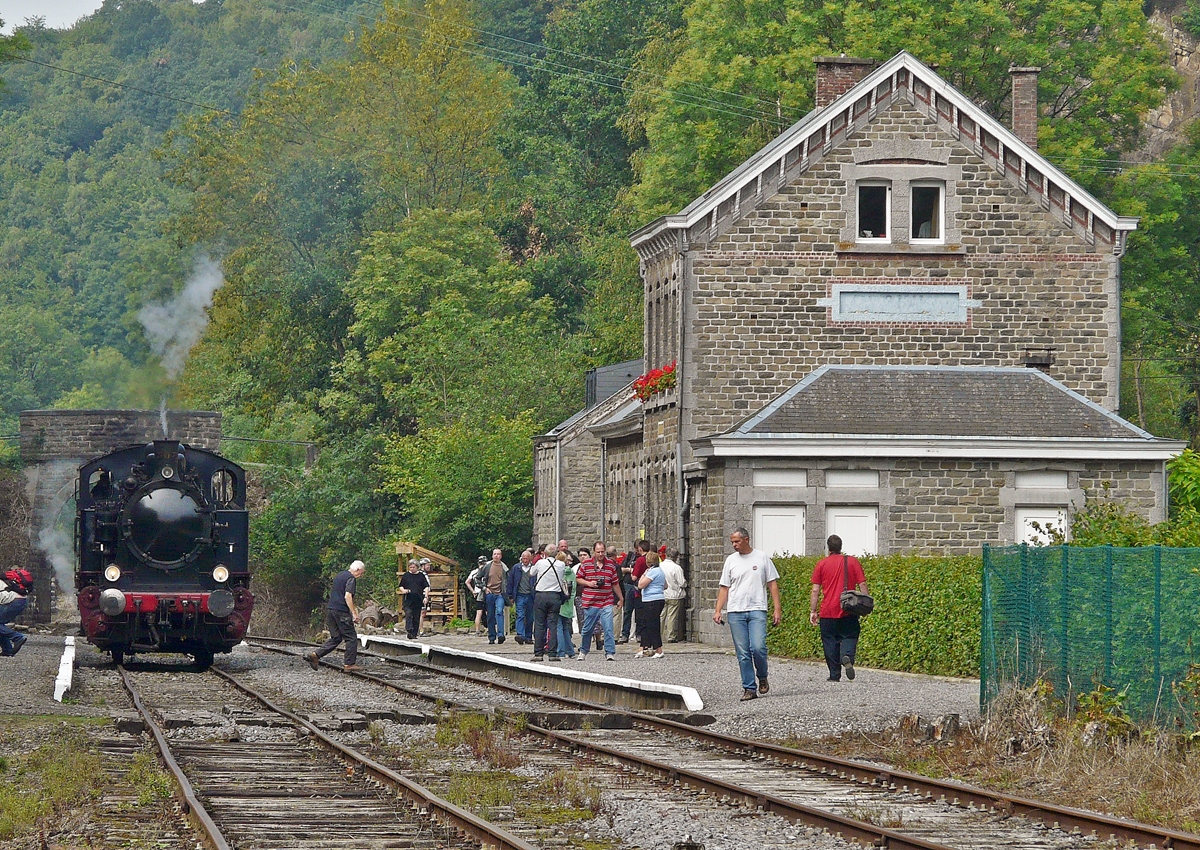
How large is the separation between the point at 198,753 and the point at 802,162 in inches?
830

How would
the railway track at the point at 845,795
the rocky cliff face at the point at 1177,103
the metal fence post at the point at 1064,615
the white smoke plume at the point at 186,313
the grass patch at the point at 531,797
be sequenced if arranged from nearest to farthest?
1. the railway track at the point at 845,795
2. the grass patch at the point at 531,797
3. the metal fence post at the point at 1064,615
4. the rocky cliff face at the point at 1177,103
5. the white smoke plume at the point at 186,313

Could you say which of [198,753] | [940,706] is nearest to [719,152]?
[940,706]

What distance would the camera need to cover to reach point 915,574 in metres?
24.9

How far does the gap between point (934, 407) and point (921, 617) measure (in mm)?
8141

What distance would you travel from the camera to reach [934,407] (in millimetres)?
32188

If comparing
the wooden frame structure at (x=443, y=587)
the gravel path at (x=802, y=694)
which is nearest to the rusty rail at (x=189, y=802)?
the gravel path at (x=802, y=694)

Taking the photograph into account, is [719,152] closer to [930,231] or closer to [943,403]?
[930,231]

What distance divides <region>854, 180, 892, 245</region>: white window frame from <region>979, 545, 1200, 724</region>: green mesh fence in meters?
17.2

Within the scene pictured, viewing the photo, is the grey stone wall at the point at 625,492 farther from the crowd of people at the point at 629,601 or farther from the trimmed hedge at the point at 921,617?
the trimmed hedge at the point at 921,617

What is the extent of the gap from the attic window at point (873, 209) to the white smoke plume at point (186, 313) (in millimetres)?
28148

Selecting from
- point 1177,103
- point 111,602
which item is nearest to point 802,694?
point 111,602

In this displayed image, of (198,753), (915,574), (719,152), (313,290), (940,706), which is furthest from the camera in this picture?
(313,290)

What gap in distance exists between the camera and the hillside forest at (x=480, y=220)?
4822 cm

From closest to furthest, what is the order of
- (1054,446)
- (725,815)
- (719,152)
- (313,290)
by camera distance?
(725,815), (1054,446), (719,152), (313,290)
